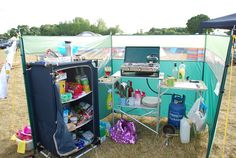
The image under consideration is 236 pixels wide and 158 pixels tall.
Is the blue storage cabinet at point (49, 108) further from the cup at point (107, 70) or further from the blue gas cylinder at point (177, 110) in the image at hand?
the blue gas cylinder at point (177, 110)

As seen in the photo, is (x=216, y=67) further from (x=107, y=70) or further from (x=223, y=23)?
(x=223, y=23)

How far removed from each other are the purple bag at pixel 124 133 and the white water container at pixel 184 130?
25.3 inches

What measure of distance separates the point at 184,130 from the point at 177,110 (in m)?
0.30

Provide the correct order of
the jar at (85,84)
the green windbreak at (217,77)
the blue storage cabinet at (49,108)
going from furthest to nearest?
the jar at (85,84), the blue storage cabinet at (49,108), the green windbreak at (217,77)

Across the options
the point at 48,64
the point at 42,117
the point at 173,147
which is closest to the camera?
the point at 48,64

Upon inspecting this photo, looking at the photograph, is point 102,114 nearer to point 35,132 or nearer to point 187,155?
point 35,132

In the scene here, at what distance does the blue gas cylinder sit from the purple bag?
0.60 m

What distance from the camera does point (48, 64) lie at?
190 centimetres

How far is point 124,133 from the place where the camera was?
8.90ft

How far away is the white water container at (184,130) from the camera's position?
2.57m

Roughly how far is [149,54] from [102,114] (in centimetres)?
123

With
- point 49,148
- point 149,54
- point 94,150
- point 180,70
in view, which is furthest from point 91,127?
point 180,70

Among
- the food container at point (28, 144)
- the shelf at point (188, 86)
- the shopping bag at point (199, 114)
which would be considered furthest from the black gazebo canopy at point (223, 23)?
the food container at point (28, 144)

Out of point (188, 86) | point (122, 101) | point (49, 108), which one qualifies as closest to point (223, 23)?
point (188, 86)
